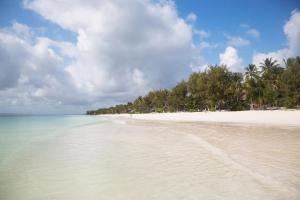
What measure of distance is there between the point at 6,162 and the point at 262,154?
864cm

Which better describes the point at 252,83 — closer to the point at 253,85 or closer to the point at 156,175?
the point at 253,85

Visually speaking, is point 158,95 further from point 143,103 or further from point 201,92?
point 201,92

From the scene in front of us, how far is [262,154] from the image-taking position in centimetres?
863

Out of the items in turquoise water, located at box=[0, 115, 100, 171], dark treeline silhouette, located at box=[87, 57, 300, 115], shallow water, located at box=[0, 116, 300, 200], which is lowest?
shallow water, located at box=[0, 116, 300, 200]

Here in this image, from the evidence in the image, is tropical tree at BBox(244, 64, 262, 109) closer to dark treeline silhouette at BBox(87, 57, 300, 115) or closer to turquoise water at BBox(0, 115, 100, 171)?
dark treeline silhouette at BBox(87, 57, 300, 115)

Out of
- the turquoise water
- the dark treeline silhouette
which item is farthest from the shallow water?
the dark treeline silhouette

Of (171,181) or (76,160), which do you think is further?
(76,160)

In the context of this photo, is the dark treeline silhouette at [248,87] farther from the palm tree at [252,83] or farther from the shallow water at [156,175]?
the shallow water at [156,175]

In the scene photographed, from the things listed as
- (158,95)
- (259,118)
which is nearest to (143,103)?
(158,95)

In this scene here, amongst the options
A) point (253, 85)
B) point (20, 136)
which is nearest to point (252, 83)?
point (253, 85)

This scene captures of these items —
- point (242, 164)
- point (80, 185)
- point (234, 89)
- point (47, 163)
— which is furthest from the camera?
point (234, 89)

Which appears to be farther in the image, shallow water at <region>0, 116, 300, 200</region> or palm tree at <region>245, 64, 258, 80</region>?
palm tree at <region>245, 64, 258, 80</region>

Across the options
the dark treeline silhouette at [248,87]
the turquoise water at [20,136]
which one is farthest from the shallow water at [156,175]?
the dark treeline silhouette at [248,87]

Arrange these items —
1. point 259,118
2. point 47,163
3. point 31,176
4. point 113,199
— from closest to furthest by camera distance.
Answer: point 113,199, point 31,176, point 47,163, point 259,118
